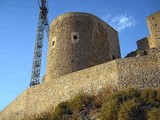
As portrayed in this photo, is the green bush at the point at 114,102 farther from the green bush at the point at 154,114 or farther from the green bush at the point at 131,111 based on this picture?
the green bush at the point at 154,114

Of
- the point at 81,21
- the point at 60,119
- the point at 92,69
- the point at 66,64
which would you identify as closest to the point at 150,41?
the point at 81,21

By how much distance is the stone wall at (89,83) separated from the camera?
15344mm

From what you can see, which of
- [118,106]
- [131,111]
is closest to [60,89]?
[118,106]

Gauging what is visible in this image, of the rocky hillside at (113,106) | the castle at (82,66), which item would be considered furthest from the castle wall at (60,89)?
the rocky hillside at (113,106)

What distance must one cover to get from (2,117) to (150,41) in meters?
15.8

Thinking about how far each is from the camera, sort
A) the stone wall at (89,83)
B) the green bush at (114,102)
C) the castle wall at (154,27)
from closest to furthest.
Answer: the green bush at (114,102), the stone wall at (89,83), the castle wall at (154,27)

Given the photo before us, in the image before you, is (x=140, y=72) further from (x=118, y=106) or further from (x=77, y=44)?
(x=77, y=44)

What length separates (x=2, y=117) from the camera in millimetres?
21672

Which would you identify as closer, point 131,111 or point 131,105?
point 131,111

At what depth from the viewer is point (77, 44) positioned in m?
22.0

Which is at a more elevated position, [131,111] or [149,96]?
[149,96]

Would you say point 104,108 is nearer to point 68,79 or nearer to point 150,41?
point 68,79

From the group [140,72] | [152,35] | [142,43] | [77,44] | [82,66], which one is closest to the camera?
[140,72]

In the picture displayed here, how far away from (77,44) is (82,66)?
201 centimetres
